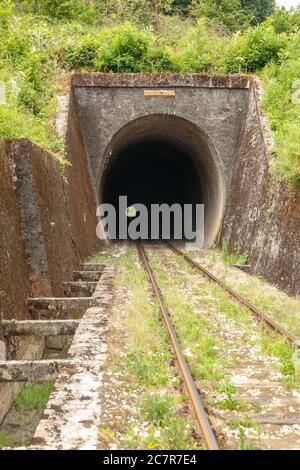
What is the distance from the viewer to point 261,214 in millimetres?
13086

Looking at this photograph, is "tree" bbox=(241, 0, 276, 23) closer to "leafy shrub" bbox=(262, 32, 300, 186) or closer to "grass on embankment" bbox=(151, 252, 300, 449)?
"leafy shrub" bbox=(262, 32, 300, 186)

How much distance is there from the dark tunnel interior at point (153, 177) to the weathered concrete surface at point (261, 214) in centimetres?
595

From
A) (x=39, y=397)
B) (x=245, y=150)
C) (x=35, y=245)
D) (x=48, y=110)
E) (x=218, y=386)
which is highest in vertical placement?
(x=48, y=110)

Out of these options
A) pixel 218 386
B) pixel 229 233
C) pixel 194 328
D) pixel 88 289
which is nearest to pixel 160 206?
pixel 229 233

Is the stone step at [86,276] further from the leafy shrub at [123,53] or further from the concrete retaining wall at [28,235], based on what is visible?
the leafy shrub at [123,53]

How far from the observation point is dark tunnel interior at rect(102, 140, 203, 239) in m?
23.4

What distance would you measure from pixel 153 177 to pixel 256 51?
15614 millimetres

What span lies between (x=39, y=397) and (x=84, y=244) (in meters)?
6.57

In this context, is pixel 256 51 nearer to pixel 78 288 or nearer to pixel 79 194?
pixel 79 194

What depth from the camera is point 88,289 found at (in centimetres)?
985

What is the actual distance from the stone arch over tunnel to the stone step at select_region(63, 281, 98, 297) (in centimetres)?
736

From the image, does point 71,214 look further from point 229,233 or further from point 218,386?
point 218,386

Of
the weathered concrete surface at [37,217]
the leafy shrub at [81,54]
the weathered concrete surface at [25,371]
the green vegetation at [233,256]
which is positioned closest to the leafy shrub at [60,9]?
the leafy shrub at [81,54]

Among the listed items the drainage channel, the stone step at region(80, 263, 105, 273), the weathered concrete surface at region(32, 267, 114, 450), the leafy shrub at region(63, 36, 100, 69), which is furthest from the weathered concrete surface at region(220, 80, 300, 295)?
the leafy shrub at region(63, 36, 100, 69)
